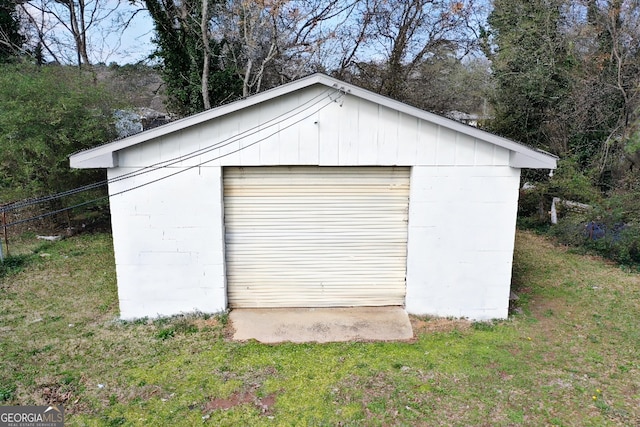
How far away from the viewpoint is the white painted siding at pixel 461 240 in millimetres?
6262

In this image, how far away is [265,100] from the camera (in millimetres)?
5922

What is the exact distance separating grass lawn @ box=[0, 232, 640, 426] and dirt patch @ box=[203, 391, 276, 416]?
11mm

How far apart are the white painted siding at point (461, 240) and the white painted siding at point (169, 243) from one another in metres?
2.95

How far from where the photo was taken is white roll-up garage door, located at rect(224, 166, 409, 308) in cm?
646

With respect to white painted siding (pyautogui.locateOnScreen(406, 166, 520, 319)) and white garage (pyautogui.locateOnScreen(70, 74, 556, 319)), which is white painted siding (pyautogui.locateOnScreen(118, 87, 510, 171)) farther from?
white painted siding (pyautogui.locateOnScreen(406, 166, 520, 319))

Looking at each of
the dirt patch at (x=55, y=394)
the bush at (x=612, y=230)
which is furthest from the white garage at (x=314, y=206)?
the bush at (x=612, y=230)

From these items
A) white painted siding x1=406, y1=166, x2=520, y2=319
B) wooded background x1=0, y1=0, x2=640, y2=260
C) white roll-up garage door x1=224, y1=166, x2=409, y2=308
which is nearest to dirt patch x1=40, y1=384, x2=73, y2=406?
white roll-up garage door x1=224, y1=166, x2=409, y2=308

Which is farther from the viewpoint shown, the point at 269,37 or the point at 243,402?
the point at 269,37

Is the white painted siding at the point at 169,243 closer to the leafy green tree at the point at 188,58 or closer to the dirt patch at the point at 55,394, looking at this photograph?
the dirt patch at the point at 55,394

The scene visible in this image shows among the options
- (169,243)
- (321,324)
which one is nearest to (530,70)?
(321,324)

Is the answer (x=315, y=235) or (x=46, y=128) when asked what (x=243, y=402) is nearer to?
(x=315, y=235)

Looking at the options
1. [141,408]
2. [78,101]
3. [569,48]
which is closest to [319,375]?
[141,408]

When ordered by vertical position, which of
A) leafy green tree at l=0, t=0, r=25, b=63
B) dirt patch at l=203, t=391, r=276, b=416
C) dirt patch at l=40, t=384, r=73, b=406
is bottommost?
dirt patch at l=203, t=391, r=276, b=416

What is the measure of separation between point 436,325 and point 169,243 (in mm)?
4116
